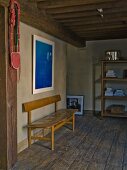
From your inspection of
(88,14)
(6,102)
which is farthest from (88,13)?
(6,102)

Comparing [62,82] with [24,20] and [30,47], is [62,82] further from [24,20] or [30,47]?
[24,20]

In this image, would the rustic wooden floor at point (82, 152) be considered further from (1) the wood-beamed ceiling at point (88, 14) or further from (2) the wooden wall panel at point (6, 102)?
(1) the wood-beamed ceiling at point (88, 14)

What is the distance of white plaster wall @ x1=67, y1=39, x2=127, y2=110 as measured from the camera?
7.31m

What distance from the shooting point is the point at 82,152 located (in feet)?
12.5

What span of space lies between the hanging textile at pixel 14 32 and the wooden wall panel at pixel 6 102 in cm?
6

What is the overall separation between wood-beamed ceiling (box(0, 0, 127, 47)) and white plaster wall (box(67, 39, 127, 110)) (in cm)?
143

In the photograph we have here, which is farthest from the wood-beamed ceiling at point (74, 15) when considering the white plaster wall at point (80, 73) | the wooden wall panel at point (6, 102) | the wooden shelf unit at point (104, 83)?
the white plaster wall at point (80, 73)

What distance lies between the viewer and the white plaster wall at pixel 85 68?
7.31m

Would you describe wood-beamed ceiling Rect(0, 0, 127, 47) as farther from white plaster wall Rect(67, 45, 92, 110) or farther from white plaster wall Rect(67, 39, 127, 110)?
white plaster wall Rect(67, 45, 92, 110)

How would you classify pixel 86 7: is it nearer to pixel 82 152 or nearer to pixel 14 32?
pixel 14 32

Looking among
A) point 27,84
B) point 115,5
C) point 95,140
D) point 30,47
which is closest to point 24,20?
point 30,47

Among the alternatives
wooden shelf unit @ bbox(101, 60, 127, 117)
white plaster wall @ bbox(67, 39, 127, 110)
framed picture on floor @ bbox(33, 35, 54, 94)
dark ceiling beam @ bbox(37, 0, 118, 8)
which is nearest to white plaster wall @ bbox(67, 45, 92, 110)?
white plaster wall @ bbox(67, 39, 127, 110)

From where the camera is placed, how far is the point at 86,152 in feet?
12.5

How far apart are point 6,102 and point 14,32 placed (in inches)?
37.5
